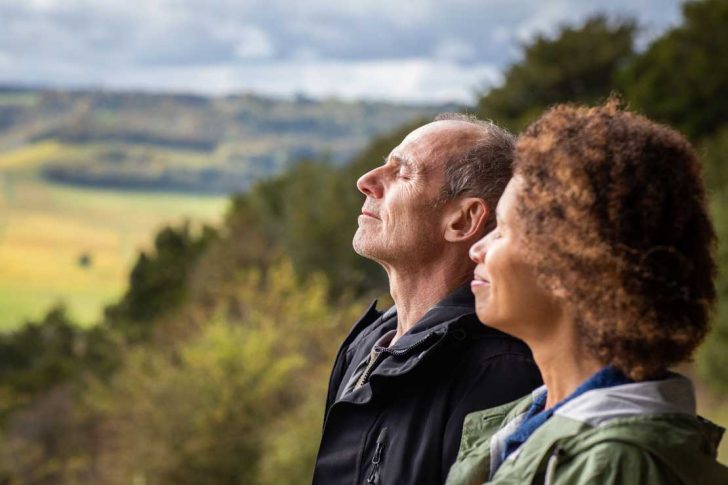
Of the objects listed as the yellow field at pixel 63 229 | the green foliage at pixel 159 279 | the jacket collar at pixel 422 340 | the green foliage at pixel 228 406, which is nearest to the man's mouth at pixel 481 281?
the jacket collar at pixel 422 340

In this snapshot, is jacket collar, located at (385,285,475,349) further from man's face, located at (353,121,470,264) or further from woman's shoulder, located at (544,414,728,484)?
woman's shoulder, located at (544,414,728,484)

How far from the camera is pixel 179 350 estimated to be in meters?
29.3

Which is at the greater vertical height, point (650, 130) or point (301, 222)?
point (301, 222)

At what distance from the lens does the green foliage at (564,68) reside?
34250mm

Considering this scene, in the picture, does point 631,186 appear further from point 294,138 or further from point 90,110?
point 90,110

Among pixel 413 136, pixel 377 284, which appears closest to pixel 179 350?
pixel 377 284

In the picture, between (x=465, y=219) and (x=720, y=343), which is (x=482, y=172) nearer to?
(x=465, y=219)

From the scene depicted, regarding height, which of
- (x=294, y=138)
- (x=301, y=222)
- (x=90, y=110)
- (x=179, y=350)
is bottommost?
(x=179, y=350)

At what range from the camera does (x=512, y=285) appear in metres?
1.73

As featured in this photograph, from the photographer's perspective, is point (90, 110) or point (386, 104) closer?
point (386, 104)

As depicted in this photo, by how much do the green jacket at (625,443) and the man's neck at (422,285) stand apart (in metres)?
0.92

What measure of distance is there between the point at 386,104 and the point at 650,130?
72.7m

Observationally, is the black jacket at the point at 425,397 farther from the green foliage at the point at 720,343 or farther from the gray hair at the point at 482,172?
the green foliage at the point at 720,343

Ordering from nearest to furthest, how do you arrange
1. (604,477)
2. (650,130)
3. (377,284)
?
(604,477)
(650,130)
(377,284)
